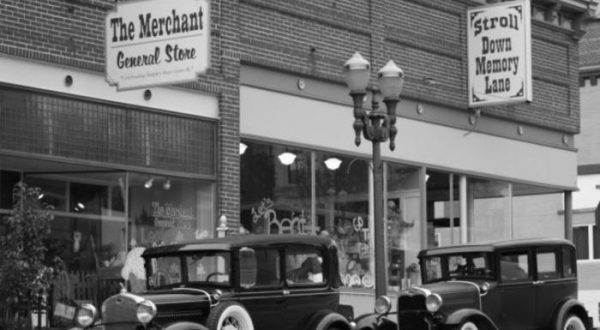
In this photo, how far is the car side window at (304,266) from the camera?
15.1 meters

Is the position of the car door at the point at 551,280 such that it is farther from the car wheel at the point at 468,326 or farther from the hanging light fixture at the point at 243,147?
the hanging light fixture at the point at 243,147

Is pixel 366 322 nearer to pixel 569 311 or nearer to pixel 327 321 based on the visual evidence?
pixel 327 321

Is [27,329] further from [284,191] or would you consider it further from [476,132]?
[476,132]

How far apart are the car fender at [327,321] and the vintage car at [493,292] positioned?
3.27 ft

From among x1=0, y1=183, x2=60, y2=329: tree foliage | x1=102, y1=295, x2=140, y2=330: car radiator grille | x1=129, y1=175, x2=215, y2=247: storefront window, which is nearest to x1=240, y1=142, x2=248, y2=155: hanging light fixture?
x1=129, y1=175, x2=215, y2=247: storefront window

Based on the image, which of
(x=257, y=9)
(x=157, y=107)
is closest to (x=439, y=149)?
(x=257, y=9)

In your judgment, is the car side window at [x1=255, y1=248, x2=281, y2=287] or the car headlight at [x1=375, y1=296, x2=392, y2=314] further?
the car headlight at [x1=375, y1=296, x2=392, y2=314]

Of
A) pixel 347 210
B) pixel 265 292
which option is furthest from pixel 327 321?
pixel 347 210

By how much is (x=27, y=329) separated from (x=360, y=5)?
10.6 m

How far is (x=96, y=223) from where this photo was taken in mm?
18984

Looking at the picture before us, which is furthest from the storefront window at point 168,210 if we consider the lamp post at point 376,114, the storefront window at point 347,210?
the lamp post at point 376,114

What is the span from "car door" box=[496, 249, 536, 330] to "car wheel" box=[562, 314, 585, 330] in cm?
Result: 65

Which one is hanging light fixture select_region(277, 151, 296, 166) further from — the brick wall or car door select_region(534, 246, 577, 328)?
car door select_region(534, 246, 577, 328)

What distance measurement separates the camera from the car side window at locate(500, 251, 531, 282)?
56.3ft
